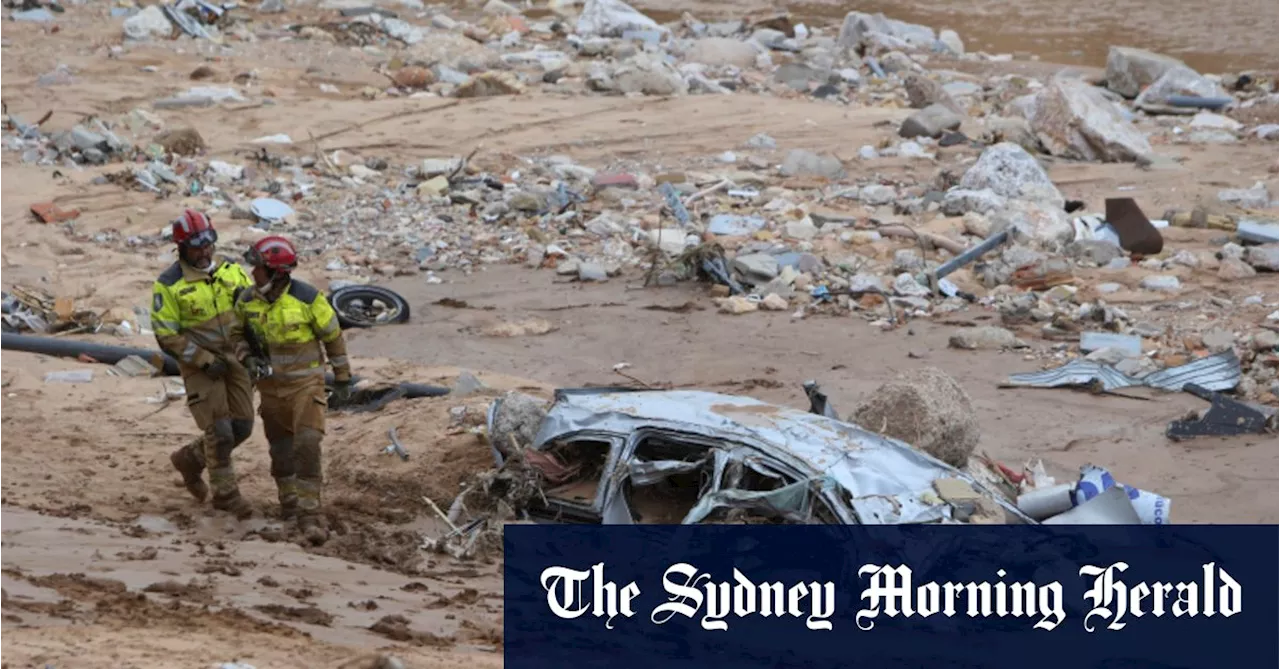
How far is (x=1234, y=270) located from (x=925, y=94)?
8.70 metres

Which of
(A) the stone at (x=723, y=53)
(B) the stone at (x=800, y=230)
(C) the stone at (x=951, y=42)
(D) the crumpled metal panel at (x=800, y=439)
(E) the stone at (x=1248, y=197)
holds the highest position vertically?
(D) the crumpled metal panel at (x=800, y=439)

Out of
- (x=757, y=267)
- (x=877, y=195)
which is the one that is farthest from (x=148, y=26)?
(x=757, y=267)

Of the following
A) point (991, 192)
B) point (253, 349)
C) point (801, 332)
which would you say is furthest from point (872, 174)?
point (253, 349)

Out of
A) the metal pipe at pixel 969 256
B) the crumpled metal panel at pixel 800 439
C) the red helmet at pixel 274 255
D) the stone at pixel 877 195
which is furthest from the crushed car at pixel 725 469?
the stone at pixel 877 195

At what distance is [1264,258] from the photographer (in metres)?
16.2

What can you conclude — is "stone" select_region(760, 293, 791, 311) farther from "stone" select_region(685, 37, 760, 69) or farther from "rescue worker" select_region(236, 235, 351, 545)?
"stone" select_region(685, 37, 760, 69)

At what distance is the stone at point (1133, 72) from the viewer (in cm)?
2608

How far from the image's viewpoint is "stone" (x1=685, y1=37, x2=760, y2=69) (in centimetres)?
2728

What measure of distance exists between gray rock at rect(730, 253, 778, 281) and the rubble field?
3 centimetres

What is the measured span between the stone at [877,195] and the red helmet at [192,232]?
10911 mm

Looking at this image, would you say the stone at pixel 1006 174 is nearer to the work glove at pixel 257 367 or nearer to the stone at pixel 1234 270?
the stone at pixel 1234 270

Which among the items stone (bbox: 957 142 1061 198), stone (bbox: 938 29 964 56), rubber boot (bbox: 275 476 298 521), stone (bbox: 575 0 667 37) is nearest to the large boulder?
stone (bbox: 957 142 1061 198)

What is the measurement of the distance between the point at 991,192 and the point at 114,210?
9.47 metres

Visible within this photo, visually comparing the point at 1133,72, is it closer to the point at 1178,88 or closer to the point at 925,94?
the point at 1178,88
